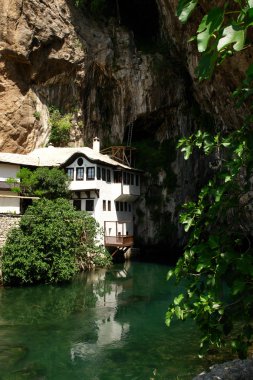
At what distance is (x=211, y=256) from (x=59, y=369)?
33.7 feet

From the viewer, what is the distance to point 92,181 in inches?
1389

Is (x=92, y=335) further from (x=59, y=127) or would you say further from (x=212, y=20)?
(x=59, y=127)

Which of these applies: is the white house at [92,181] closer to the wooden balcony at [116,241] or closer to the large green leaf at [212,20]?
the wooden balcony at [116,241]

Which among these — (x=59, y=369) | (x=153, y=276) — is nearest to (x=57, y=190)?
(x=153, y=276)

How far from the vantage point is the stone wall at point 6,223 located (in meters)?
26.0

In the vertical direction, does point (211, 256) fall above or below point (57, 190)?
below

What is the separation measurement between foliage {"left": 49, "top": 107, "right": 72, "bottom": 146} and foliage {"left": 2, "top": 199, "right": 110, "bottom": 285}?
553 inches

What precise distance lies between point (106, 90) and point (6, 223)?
23.6 meters

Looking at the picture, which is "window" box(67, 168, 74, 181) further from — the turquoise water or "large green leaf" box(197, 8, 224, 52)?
"large green leaf" box(197, 8, 224, 52)

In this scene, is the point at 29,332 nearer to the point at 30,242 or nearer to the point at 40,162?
the point at 30,242

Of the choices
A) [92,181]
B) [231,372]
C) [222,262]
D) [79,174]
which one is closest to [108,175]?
[92,181]

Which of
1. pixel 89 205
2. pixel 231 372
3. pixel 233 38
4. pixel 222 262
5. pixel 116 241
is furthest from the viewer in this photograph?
pixel 89 205

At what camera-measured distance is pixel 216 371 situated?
10.5m

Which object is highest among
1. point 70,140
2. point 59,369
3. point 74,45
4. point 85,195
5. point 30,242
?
point 74,45
